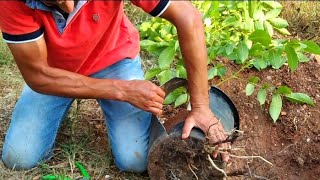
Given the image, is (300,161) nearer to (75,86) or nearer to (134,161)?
(134,161)

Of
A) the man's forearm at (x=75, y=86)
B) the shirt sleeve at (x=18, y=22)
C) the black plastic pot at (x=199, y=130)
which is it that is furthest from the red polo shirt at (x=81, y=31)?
the black plastic pot at (x=199, y=130)

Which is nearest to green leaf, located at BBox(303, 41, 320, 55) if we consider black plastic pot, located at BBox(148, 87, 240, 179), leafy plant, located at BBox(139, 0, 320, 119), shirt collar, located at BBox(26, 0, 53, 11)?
leafy plant, located at BBox(139, 0, 320, 119)

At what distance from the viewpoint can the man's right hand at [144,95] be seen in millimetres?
2084

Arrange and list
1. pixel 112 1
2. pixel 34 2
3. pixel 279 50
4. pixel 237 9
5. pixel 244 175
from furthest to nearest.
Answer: pixel 237 9, pixel 279 50, pixel 244 175, pixel 112 1, pixel 34 2

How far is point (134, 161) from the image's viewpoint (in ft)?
7.86

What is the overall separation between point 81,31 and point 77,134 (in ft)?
2.19

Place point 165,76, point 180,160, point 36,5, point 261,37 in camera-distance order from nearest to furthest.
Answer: point 36,5
point 180,160
point 261,37
point 165,76

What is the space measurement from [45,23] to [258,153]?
3.51ft

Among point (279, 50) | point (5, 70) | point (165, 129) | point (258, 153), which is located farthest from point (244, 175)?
point (5, 70)

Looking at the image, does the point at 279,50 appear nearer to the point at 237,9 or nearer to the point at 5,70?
the point at 237,9

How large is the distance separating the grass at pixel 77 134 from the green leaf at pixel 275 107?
60 cm

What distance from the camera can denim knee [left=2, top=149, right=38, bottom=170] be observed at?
2.42m

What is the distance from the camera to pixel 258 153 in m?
2.47

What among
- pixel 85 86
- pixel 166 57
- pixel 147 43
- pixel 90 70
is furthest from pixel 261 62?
pixel 85 86
